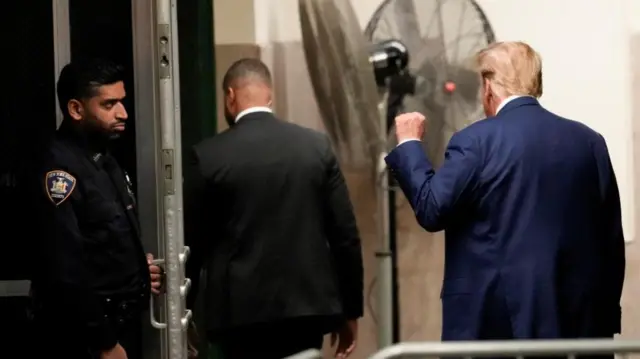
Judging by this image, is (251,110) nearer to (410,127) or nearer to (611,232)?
(410,127)

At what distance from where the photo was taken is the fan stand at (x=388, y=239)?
2.62 metres

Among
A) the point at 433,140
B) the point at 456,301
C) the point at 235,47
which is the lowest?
the point at 456,301

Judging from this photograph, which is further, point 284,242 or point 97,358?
point 284,242

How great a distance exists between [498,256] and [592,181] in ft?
0.94

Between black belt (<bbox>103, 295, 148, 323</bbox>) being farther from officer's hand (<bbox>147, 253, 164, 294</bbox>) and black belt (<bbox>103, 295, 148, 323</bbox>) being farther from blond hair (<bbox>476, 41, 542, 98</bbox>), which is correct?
blond hair (<bbox>476, 41, 542, 98</bbox>)

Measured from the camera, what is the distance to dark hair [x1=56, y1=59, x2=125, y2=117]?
2.32 metres

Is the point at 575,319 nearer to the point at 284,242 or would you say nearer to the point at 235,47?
the point at 284,242

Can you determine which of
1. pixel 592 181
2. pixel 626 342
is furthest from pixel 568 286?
pixel 626 342

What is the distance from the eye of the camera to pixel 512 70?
2.08 meters

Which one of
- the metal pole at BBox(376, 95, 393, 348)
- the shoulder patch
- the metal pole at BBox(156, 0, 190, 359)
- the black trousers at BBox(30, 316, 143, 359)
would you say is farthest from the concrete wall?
the black trousers at BBox(30, 316, 143, 359)

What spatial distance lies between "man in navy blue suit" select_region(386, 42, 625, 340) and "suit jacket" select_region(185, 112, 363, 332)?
0.41 metres

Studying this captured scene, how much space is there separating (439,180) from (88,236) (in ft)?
2.94

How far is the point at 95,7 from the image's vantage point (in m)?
2.79

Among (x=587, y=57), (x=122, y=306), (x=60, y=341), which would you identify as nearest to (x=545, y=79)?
(x=587, y=57)
